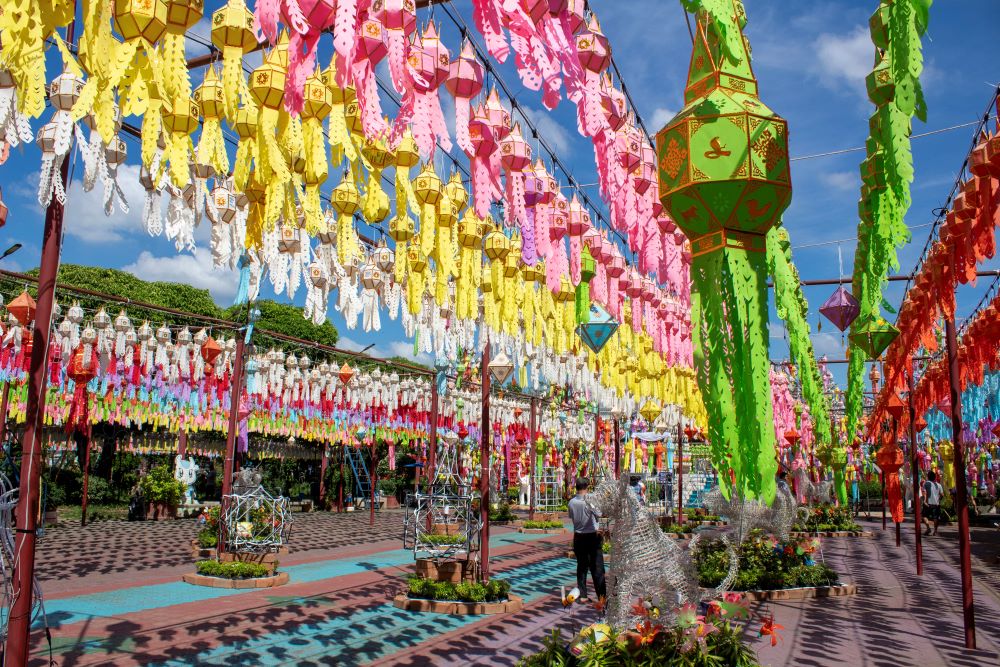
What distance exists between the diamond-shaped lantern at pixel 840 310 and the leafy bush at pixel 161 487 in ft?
65.8

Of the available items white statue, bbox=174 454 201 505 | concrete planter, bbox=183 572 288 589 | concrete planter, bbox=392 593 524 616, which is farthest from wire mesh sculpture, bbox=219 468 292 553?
white statue, bbox=174 454 201 505

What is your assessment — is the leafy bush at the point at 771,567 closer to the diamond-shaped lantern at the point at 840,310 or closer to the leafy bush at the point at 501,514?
the diamond-shaped lantern at the point at 840,310

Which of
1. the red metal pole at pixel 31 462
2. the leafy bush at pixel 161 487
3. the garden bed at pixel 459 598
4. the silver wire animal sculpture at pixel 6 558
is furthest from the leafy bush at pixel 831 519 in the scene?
the red metal pole at pixel 31 462

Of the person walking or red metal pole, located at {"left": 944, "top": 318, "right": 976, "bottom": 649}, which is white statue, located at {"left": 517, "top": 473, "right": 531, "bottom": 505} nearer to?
the person walking

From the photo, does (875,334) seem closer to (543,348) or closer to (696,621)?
(543,348)

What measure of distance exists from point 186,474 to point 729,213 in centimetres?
2518

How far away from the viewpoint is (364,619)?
809 centimetres

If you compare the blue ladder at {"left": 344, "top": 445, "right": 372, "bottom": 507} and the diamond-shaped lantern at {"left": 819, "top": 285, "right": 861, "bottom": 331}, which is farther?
the blue ladder at {"left": 344, "top": 445, "right": 372, "bottom": 507}

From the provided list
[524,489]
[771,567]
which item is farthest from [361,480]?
[771,567]

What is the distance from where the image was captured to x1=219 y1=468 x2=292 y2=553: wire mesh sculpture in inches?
422

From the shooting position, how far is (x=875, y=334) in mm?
7930

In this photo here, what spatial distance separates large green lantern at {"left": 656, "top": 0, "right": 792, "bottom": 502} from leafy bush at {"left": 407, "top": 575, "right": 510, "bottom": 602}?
6759mm

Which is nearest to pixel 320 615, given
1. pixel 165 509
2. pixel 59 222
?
→ pixel 59 222

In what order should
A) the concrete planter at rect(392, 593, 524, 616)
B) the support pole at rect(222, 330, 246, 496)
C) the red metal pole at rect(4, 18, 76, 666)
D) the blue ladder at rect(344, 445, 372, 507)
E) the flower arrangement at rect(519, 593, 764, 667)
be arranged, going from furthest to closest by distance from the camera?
1. the blue ladder at rect(344, 445, 372, 507)
2. the support pole at rect(222, 330, 246, 496)
3. the concrete planter at rect(392, 593, 524, 616)
4. the flower arrangement at rect(519, 593, 764, 667)
5. the red metal pole at rect(4, 18, 76, 666)
